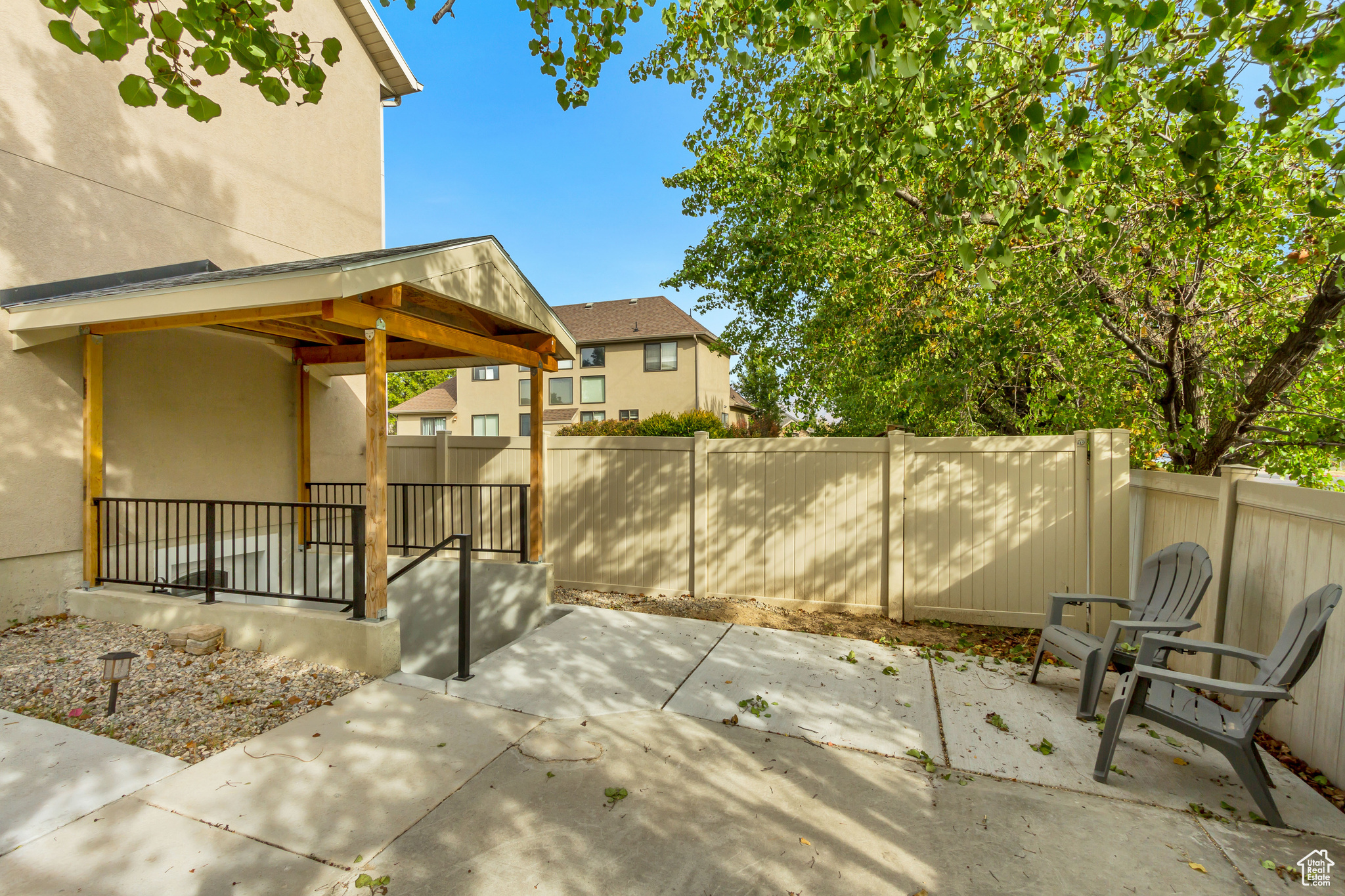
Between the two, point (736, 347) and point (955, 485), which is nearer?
point (955, 485)

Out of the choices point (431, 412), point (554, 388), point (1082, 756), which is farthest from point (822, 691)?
point (431, 412)

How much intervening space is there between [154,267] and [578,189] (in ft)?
35.5

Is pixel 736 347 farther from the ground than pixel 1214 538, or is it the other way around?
pixel 736 347

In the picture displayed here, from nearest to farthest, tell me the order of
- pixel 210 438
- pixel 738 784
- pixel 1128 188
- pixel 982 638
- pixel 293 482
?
pixel 738 784 → pixel 1128 188 → pixel 982 638 → pixel 210 438 → pixel 293 482

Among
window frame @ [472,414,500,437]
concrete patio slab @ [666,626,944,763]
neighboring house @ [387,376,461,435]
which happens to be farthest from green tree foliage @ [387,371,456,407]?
concrete patio slab @ [666,626,944,763]

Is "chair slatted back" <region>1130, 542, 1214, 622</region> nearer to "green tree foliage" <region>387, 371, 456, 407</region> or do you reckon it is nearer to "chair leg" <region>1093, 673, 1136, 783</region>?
"chair leg" <region>1093, 673, 1136, 783</region>

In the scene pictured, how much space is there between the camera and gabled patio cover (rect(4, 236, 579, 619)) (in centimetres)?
423

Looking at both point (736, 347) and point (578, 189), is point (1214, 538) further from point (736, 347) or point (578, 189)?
point (578, 189)

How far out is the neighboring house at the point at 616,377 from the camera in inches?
932

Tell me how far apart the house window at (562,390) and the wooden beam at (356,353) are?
17951mm

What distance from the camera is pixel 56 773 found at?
9.68ft

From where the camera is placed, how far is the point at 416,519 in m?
7.61

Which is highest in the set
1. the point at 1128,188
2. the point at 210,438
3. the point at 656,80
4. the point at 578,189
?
the point at 578,189

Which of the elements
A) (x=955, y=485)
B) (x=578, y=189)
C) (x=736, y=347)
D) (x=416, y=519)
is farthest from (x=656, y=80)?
(x=578, y=189)
